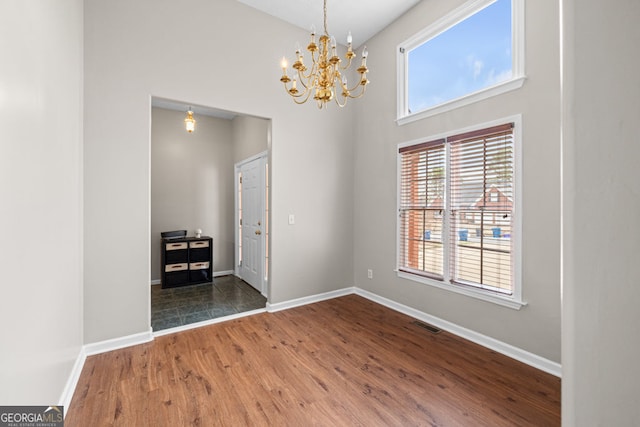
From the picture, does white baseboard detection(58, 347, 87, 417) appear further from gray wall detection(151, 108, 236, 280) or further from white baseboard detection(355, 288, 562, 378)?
white baseboard detection(355, 288, 562, 378)

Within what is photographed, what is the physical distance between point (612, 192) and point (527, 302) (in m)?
2.19

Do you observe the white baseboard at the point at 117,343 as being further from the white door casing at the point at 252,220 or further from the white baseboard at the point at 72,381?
the white door casing at the point at 252,220

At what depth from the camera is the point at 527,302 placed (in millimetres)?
2379

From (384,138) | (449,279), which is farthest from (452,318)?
(384,138)

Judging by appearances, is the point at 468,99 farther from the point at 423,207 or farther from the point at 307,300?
the point at 307,300

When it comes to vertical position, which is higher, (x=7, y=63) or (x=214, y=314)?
(x=7, y=63)

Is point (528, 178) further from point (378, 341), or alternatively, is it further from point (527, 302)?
point (378, 341)

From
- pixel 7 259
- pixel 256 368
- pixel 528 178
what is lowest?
pixel 256 368

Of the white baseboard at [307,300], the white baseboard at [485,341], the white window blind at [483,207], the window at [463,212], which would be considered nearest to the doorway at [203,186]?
the white baseboard at [307,300]

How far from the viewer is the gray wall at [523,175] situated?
2225mm

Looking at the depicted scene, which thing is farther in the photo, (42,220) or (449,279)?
(449,279)

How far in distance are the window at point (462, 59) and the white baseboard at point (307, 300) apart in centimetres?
251

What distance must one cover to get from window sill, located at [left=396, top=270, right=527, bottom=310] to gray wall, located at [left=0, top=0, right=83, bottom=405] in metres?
3.20

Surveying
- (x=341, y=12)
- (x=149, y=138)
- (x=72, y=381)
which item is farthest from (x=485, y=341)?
(x=341, y=12)
